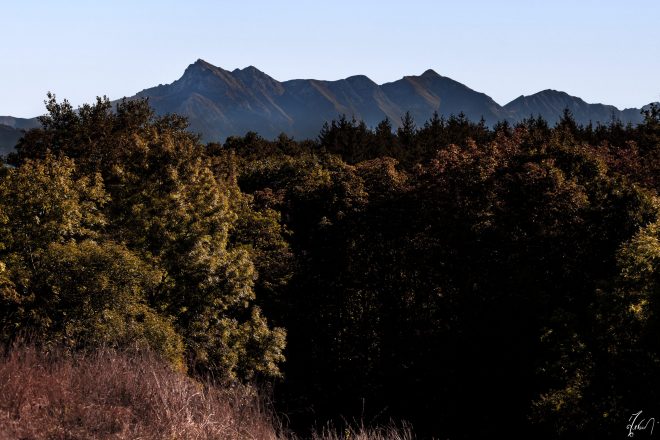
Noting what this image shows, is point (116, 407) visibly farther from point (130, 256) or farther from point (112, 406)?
point (130, 256)

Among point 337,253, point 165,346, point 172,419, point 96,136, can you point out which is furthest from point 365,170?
point 172,419

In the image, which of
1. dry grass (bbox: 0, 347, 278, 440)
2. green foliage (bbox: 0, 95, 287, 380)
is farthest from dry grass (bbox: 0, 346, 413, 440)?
green foliage (bbox: 0, 95, 287, 380)

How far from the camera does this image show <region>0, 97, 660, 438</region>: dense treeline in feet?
72.4

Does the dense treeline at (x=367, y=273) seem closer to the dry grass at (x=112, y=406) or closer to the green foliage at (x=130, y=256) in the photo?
the green foliage at (x=130, y=256)

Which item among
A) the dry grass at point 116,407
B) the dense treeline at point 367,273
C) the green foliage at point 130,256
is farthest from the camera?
the dense treeline at point 367,273

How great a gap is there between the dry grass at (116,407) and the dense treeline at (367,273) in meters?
9.70

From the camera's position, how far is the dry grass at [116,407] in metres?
8.20

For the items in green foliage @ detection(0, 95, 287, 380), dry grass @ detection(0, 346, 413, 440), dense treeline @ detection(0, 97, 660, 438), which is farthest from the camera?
dense treeline @ detection(0, 97, 660, 438)

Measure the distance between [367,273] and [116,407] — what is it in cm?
2960

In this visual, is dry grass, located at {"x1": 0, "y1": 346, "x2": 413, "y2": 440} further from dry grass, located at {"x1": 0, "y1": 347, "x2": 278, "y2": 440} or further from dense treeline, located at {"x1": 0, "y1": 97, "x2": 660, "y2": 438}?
dense treeline, located at {"x1": 0, "y1": 97, "x2": 660, "y2": 438}

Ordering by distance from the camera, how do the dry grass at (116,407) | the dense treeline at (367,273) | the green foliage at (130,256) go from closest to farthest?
the dry grass at (116,407) → the green foliage at (130,256) → the dense treeline at (367,273)

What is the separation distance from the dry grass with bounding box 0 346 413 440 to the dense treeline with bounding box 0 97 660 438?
9.70 m

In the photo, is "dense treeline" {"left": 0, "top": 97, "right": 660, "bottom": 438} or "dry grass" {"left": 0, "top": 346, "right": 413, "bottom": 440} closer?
"dry grass" {"left": 0, "top": 346, "right": 413, "bottom": 440}

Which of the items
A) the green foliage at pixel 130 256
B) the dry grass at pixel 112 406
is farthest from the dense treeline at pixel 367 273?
the dry grass at pixel 112 406
